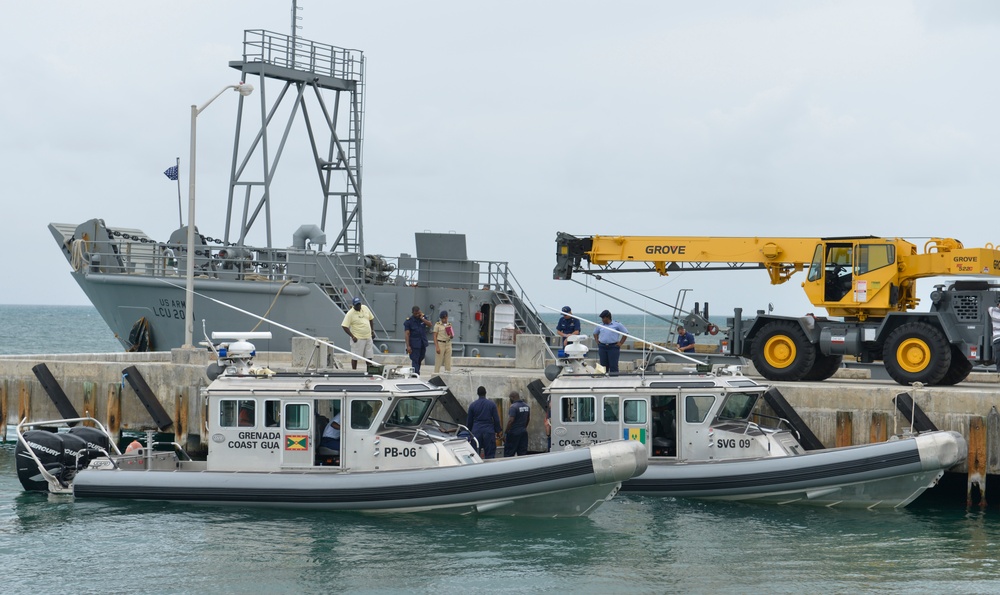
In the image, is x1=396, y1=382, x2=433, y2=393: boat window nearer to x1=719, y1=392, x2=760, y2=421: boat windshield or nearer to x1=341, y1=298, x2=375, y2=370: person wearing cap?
x1=719, y1=392, x2=760, y2=421: boat windshield

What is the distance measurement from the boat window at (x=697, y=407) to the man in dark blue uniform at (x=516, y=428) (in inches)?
95.3

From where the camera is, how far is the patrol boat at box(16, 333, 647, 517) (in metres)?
15.3

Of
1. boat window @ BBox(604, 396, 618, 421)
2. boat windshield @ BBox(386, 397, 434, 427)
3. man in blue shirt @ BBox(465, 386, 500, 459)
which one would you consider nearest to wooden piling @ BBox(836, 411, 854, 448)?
boat window @ BBox(604, 396, 618, 421)

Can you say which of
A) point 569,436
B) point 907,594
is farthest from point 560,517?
point 907,594

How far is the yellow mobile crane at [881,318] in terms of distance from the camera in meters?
19.2

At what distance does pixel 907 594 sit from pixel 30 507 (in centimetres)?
1142

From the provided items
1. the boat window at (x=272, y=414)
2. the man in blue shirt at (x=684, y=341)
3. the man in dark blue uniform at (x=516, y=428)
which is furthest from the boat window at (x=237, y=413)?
the man in blue shirt at (x=684, y=341)

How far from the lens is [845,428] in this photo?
59.8 ft

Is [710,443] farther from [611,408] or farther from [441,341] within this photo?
[441,341]

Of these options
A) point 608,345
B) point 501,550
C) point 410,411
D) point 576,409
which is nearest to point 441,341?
point 608,345

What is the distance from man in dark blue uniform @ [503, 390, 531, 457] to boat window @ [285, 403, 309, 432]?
3346mm

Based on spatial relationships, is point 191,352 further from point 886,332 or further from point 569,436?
point 886,332

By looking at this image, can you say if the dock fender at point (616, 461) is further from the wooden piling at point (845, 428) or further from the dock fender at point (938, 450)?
the wooden piling at point (845, 428)

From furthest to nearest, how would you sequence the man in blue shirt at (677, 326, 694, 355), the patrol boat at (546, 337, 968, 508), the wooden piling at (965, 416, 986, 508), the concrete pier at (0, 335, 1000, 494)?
the man in blue shirt at (677, 326, 694, 355) → the concrete pier at (0, 335, 1000, 494) → the wooden piling at (965, 416, 986, 508) → the patrol boat at (546, 337, 968, 508)
